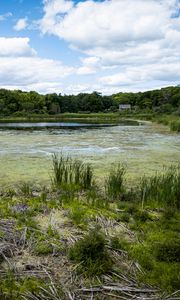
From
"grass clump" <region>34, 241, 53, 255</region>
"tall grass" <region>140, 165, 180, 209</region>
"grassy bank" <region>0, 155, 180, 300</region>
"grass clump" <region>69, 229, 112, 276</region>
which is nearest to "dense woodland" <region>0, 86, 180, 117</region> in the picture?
"tall grass" <region>140, 165, 180, 209</region>

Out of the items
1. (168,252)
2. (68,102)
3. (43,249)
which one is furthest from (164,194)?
(68,102)

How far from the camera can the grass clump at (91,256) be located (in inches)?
125

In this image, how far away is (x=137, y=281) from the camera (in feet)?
10.2

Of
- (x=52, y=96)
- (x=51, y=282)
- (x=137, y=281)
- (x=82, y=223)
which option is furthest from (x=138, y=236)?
(x=52, y=96)

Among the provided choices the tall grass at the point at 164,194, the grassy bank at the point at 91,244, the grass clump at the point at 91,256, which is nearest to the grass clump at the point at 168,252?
the grassy bank at the point at 91,244

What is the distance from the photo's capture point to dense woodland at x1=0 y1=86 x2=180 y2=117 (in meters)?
65.1

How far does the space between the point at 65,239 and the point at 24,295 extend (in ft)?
3.90

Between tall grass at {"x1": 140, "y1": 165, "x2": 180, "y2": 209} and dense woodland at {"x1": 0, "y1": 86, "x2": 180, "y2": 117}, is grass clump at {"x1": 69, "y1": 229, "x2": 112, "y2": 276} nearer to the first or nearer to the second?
tall grass at {"x1": 140, "y1": 165, "x2": 180, "y2": 209}

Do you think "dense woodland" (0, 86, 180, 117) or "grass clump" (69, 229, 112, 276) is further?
"dense woodland" (0, 86, 180, 117)

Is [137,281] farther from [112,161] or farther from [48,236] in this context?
[112,161]

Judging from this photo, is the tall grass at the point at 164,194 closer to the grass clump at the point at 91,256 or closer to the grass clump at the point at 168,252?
the grass clump at the point at 168,252

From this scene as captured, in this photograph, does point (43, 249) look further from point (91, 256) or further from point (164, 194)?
point (164, 194)

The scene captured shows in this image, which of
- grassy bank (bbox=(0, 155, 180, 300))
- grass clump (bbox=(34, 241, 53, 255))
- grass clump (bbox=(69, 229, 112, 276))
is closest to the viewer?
grassy bank (bbox=(0, 155, 180, 300))

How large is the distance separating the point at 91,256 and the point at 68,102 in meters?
72.7
